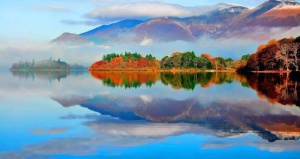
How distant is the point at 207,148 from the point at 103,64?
15695cm

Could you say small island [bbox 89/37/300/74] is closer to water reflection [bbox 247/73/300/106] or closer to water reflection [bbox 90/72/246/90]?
water reflection [bbox 90/72/246/90]

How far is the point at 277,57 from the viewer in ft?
258

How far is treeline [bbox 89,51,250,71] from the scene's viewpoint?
424 ft

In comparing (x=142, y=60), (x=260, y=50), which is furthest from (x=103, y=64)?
(x=260, y=50)

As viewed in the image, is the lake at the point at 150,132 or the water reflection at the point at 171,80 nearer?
the lake at the point at 150,132

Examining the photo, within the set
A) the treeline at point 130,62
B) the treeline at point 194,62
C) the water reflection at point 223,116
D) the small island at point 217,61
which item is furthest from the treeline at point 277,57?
the water reflection at point 223,116

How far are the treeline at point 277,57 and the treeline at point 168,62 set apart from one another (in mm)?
28228

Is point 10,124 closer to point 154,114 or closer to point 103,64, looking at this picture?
point 154,114

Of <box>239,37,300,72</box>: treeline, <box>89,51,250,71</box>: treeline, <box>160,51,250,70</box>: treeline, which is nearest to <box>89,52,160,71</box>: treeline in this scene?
<box>89,51,250,71</box>: treeline

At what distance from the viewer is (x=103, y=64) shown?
16375 cm

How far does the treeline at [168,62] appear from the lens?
129 meters

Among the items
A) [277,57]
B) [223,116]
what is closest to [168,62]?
[277,57]

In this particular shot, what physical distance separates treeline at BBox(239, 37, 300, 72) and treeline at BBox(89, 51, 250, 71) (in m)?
28.2

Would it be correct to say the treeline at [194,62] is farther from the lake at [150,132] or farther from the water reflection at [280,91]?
the lake at [150,132]
